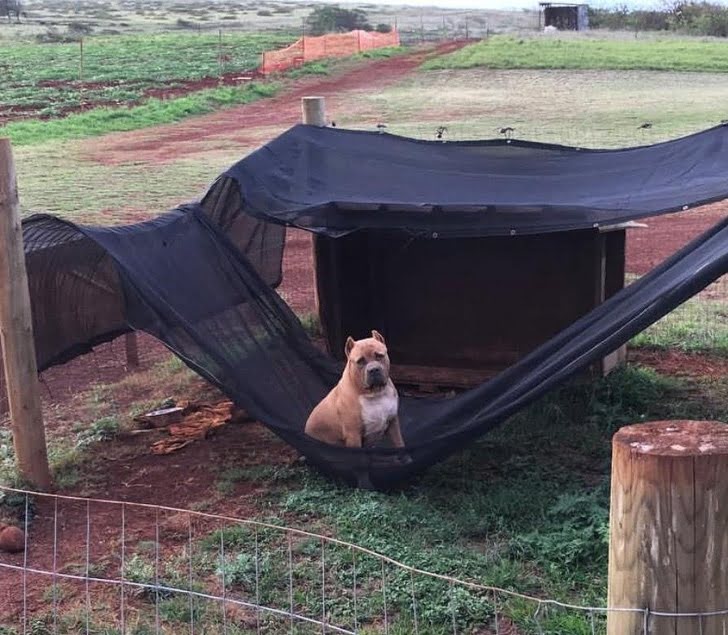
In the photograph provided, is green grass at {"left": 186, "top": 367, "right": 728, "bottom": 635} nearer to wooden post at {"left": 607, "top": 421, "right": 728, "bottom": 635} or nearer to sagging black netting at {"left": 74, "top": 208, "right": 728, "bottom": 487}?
sagging black netting at {"left": 74, "top": 208, "right": 728, "bottom": 487}

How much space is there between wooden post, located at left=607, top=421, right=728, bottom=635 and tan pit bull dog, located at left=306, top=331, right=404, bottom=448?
9.81ft

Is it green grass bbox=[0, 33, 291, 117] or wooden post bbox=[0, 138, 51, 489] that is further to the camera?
green grass bbox=[0, 33, 291, 117]

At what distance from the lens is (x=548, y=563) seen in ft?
13.4

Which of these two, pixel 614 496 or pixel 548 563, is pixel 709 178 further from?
pixel 614 496

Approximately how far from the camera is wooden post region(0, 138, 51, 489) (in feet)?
16.3

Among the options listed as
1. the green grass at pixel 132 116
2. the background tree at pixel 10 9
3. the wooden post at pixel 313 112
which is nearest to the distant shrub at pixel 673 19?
the green grass at pixel 132 116

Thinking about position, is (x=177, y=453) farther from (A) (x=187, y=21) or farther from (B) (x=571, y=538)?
(A) (x=187, y=21)

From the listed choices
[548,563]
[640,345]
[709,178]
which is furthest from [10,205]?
[640,345]

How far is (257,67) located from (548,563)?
3240 centimetres

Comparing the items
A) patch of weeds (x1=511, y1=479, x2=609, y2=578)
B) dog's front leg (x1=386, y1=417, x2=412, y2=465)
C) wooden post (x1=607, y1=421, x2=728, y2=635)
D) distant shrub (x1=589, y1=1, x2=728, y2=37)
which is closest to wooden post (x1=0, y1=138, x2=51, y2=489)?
dog's front leg (x1=386, y1=417, x2=412, y2=465)

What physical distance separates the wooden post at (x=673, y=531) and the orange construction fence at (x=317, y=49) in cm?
3094

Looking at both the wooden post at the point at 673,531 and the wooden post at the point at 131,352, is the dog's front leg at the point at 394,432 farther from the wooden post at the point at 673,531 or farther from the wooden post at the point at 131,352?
the wooden post at the point at 673,531

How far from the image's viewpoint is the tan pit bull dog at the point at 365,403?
5043 millimetres

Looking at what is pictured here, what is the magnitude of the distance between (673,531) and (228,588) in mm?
2391
